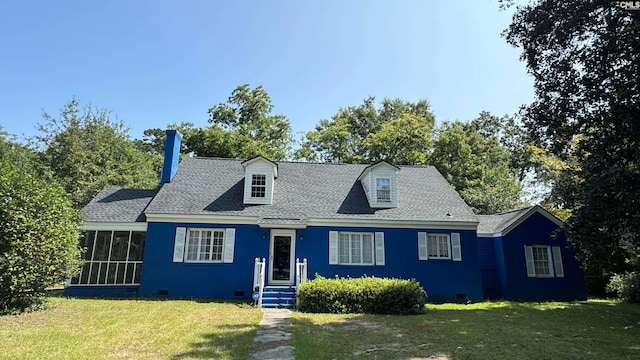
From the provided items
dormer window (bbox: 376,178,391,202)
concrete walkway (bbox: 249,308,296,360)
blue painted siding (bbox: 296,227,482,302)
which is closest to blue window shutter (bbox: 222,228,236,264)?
blue painted siding (bbox: 296,227,482,302)

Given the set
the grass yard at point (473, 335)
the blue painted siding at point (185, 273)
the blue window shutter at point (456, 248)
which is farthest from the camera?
the blue window shutter at point (456, 248)

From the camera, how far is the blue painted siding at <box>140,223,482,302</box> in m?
12.9

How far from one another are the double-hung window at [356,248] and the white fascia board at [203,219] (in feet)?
11.9

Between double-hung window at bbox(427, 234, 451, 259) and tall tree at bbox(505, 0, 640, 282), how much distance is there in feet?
14.5

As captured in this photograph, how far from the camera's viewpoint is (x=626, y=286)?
14.6 meters

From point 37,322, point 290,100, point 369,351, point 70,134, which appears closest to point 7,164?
point 37,322

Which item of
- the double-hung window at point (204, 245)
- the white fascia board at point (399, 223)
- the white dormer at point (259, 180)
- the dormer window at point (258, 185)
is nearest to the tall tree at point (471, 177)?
the white fascia board at point (399, 223)

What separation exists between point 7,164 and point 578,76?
1781 cm

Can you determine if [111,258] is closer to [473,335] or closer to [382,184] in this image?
[382,184]

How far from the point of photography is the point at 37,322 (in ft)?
26.0

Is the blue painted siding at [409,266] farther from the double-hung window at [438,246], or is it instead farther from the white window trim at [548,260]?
the white window trim at [548,260]

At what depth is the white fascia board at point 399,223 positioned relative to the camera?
13797mm

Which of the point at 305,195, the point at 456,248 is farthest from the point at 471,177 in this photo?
the point at 305,195

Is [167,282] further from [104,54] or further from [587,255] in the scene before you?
[587,255]
